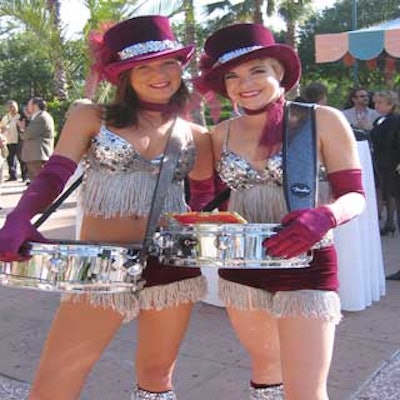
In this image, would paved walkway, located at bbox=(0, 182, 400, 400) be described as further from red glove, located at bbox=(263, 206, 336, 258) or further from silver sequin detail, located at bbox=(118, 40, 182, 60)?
silver sequin detail, located at bbox=(118, 40, 182, 60)

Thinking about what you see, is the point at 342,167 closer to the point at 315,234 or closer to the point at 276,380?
the point at 315,234

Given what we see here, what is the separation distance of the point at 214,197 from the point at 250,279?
0.40 meters

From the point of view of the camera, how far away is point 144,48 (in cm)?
233

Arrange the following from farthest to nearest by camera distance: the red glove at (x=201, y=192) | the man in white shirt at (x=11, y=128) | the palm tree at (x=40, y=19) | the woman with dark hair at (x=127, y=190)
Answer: the man in white shirt at (x=11, y=128) < the palm tree at (x=40, y=19) < the red glove at (x=201, y=192) < the woman with dark hair at (x=127, y=190)

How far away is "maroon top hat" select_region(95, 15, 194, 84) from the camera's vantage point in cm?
232

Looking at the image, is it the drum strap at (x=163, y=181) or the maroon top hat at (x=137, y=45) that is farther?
the maroon top hat at (x=137, y=45)

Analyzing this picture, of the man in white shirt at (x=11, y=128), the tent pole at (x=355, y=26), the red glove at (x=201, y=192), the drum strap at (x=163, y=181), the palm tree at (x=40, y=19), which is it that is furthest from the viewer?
the tent pole at (x=355, y=26)

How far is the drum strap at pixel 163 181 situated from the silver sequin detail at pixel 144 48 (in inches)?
10.9

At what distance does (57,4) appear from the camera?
11625 mm

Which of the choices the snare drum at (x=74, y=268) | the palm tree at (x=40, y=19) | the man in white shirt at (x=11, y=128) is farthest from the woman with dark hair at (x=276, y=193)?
the man in white shirt at (x=11, y=128)

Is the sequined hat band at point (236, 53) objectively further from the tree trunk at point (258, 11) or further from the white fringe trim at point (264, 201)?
the tree trunk at point (258, 11)

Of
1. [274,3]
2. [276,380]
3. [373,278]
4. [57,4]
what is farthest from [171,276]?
[274,3]

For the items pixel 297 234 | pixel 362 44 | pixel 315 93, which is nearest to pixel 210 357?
pixel 297 234

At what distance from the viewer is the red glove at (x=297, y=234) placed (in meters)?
1.93
